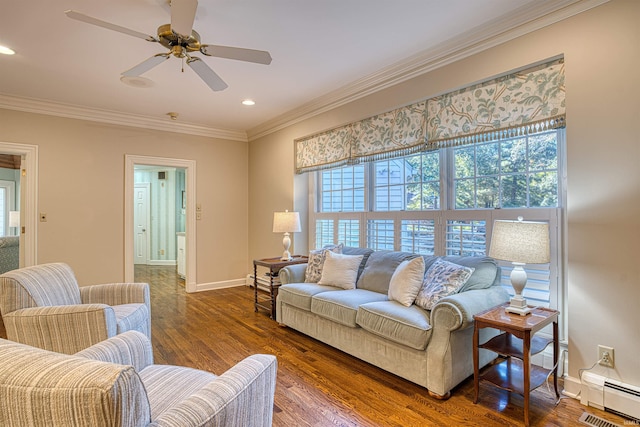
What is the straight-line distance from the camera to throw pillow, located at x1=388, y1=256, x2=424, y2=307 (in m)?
2.60

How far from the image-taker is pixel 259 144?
17.9 feet

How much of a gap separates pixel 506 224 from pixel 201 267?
4.43 m

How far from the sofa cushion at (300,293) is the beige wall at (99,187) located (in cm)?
240

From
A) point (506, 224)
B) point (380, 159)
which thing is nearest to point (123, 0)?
point (380, 159)

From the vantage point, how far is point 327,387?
234 cm

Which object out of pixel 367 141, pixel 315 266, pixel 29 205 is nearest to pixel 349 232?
pixel 315 266

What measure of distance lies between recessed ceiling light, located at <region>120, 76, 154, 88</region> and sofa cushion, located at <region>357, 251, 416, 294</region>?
284 centimetres

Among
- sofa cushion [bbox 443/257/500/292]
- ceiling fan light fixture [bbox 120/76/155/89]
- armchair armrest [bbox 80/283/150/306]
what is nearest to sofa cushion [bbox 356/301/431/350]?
sofa cushion [bbox 443/257/500/292]

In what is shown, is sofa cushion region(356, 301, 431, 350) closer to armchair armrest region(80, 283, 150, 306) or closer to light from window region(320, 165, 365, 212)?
light from window region(320, 165, 365, 212)

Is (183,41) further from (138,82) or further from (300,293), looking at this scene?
(300,293)

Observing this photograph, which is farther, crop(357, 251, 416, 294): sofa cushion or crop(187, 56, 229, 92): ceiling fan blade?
crop(357, 251, 416, 294): sofa cushion

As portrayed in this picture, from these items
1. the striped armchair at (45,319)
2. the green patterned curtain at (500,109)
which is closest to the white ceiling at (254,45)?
the green patterned curtain at (500,109)

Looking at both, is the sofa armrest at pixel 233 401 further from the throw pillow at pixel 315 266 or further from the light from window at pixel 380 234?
the light from window at pixel 380 234

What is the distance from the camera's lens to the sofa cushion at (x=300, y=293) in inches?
123
